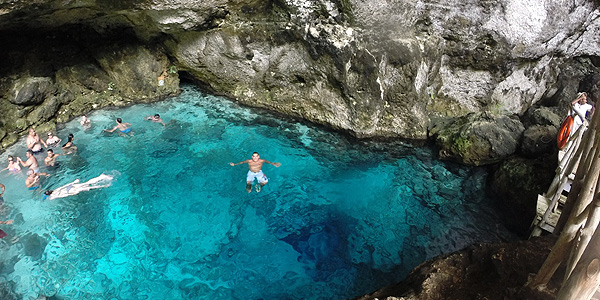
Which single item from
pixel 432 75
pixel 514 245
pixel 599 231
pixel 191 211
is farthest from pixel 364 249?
pixel 432 75

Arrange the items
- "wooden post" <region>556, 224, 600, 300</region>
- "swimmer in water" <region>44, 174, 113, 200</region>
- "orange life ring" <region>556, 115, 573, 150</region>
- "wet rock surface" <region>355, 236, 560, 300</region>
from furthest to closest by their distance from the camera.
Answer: "swimmer in water" <region>44, 174, 113, 200</region> → "orange life ring" <region>556, 115, 573, 150</region> → "wet rock surface" <region>355, 236, 560, 300</region> → "wooden post" <region>556, 224, 600, 300</region>

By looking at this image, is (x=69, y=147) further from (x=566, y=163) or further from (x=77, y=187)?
(x=566, y=163)

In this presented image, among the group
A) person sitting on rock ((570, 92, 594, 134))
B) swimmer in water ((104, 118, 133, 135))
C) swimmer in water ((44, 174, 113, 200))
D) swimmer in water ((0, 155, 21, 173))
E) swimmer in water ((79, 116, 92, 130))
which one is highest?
person sitting on rock ((570, 92, 594, 134))

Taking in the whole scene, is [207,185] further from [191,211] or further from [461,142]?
[461,142]

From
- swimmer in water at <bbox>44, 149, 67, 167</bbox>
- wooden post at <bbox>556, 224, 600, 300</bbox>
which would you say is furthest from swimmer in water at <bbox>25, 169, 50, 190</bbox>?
wooden post at <bbox>556, 224, 600, 300</bbox>

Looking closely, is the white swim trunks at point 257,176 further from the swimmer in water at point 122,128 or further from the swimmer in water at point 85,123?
the swimmer in water at point 85,123

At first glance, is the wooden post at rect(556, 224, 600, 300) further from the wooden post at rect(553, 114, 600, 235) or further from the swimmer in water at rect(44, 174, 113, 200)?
the swimmer in water at rect(44, 174, 113, 200)
